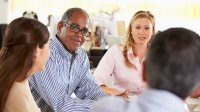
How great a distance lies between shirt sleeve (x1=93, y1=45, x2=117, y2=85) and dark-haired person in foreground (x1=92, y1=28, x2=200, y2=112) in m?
1.51

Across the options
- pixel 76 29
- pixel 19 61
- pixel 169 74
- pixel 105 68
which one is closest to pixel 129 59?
pixel 105 68

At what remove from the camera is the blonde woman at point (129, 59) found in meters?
2.33

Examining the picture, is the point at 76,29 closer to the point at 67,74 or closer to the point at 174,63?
the point at 67,74

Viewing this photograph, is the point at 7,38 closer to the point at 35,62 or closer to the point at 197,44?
the point at 35,62

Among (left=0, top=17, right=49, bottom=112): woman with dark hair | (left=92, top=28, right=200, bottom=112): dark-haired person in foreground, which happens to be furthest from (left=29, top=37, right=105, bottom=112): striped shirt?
(left=92, top=28, right=200, bottom=112): dark-haired person in foreground

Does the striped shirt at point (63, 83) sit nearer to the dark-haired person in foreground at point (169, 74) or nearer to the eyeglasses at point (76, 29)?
the eyeglasses at point (76, 29)

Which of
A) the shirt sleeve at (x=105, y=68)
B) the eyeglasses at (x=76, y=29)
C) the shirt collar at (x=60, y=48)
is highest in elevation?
the eyeglasses at (x=76, y=29)

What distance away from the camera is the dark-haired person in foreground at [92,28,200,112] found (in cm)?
77

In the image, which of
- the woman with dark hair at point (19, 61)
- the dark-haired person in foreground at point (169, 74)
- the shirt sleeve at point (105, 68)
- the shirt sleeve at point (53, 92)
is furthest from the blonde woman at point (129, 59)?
the dark-haired person in foreground at point (169, 74)

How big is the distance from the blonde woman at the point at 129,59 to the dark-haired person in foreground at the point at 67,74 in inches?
14.7

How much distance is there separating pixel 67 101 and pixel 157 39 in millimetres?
873

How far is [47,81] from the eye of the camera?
1.60m

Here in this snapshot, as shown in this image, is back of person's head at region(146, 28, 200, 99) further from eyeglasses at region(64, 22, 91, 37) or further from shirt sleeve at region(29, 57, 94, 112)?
eyeglasses at region(64, 22, 91, 37)

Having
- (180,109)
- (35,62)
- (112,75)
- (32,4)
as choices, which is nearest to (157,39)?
(180,109)
